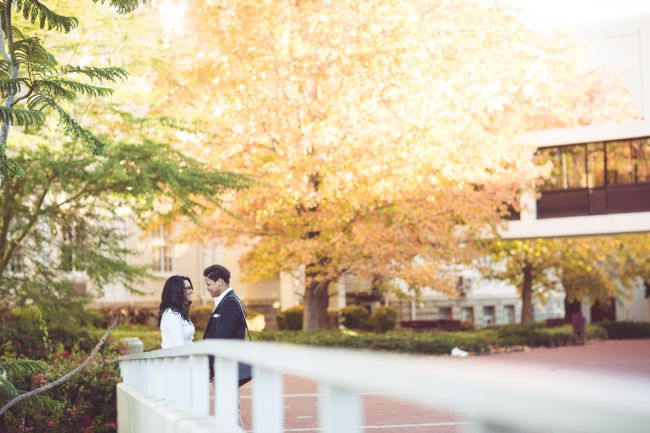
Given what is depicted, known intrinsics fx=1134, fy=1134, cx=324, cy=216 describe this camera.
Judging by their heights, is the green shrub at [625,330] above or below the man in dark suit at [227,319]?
below

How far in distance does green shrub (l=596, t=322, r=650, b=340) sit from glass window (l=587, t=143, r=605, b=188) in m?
15.4

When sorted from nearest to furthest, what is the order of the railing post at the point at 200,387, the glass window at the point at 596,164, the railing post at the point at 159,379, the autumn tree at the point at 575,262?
the railing post at the point at 200,387, the railing post at the point at 159,379, the glass window at the point at 596,164, the autumn tree at the point at 575,262

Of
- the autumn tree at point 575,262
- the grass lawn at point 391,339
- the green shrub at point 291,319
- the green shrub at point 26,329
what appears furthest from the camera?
the green shrub at point 291,319

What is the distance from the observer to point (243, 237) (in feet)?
128

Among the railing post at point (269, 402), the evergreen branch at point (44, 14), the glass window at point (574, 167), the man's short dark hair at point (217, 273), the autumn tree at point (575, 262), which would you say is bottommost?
the railing post at point (269, 402)

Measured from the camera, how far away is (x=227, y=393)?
5.77 m

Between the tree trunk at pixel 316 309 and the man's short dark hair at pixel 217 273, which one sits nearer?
the man's short dark hair at pixel 217 273

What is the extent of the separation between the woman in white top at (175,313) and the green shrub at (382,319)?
134ft

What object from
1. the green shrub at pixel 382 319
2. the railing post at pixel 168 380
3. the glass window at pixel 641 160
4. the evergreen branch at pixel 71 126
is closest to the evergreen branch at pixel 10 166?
the evergreen branch at pixel 71 126

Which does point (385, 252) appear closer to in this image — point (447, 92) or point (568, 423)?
point (447, 92)

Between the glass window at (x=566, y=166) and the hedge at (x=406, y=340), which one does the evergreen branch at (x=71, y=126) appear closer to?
the hedge at (x=406, y=340)

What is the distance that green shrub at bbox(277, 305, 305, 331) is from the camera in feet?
162

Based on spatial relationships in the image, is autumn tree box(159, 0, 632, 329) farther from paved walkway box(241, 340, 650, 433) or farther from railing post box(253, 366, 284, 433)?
railing post box(253, 366, 284, 433)

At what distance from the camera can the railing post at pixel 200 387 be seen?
268 inches
